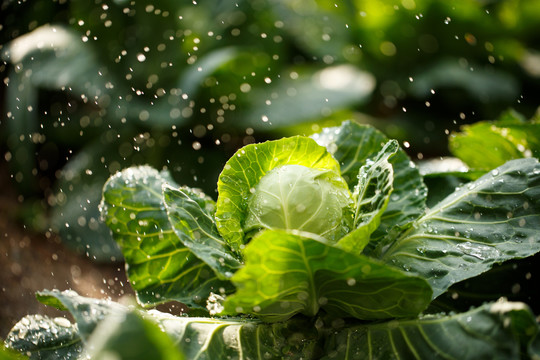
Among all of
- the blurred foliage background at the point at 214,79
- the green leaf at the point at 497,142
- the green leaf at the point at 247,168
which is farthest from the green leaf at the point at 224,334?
the blurred foliage background at the point at 214,79

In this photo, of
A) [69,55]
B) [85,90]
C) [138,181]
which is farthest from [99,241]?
[138,181]

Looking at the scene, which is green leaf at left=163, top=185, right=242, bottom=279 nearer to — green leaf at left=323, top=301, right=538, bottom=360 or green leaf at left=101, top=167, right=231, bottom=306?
green leaf at left=101, top=167, right=231, bottom=306

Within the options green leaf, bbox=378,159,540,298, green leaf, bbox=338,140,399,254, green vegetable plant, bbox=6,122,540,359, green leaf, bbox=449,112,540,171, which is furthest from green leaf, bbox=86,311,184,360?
green leaf, bbox=449,112,540,171

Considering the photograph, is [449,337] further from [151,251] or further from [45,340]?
[45,340]

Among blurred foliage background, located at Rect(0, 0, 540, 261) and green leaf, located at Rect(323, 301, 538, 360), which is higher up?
green leaf, located at Rect(323, 301, 538, 360)

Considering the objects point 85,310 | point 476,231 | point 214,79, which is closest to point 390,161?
point 476,231

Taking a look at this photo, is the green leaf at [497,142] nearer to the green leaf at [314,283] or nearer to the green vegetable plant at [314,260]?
the green vegetable plant at [314,260]

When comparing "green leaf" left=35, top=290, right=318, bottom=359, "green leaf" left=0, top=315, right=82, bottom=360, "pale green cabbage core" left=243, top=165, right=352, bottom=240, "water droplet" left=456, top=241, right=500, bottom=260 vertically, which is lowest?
"green leaf" left=0, top=315, right=82, bottom=360
